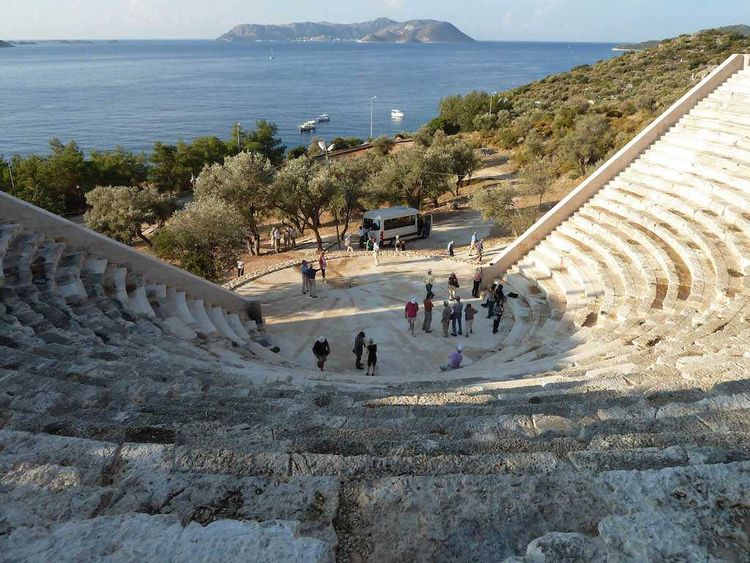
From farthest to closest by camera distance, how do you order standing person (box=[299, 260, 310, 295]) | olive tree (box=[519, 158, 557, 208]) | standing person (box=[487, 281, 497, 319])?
olive tree (box=[519, 158, 557, 208]) → standing person (box=[299, 260, 310, 295]) → standing person (box=[487, 281, 497, 319])

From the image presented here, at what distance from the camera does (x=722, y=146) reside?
1398 centimetres

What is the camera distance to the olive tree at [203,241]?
17500 millimetres

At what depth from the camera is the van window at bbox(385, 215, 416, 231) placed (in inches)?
888

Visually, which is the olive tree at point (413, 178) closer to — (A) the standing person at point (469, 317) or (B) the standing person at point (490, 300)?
(B) the standing person at point (490, 300)

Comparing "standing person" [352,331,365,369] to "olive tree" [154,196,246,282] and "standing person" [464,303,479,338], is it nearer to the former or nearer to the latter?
"standing person" [464,303,479,338]

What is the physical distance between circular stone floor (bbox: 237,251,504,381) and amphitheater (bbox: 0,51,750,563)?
1.01m

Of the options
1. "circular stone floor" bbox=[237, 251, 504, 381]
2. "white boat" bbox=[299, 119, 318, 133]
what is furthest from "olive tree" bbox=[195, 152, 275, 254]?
"white boat" bbox=[299, 119, 318, 133]

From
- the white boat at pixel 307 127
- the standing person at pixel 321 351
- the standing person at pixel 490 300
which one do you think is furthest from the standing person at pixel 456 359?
the white boat at pixel 307 127

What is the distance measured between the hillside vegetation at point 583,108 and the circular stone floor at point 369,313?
829 centimetres

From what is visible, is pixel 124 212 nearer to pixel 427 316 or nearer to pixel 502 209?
pixel 502 209

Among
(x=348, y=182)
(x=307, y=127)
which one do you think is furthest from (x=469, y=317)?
(x=307, y=127)

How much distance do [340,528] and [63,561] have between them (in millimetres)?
1315

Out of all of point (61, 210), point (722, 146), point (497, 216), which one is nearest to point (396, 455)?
point (722, 146)

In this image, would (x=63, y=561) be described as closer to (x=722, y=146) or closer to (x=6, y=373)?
(x=6, y=373)
